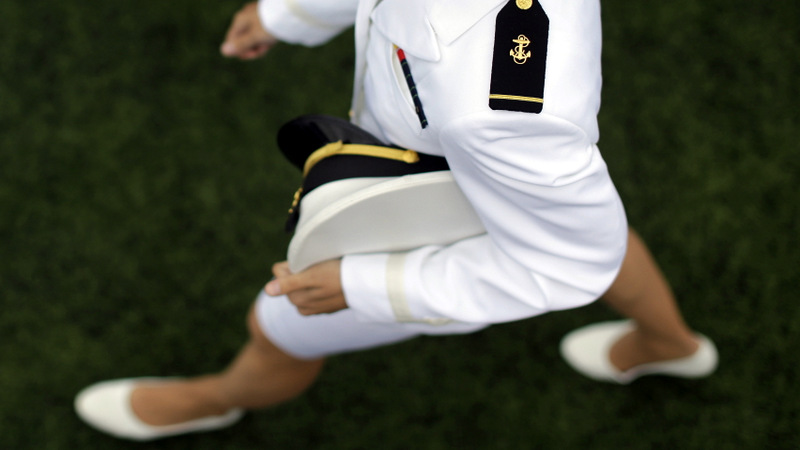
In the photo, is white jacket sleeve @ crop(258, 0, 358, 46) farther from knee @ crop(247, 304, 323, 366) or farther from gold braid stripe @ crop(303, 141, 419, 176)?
knee @ crop(247, 304, 323, 366)

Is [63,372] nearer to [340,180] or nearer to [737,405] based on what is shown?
[340,180]

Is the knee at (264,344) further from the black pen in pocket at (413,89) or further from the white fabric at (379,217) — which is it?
the black pen in pocket at (413,89)

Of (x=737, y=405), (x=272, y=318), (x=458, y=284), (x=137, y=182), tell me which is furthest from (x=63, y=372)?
(x=737, y=405)

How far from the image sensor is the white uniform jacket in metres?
0.76

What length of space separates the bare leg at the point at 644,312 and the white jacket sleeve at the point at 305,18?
758mm

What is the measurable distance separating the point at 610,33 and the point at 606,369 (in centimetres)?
115

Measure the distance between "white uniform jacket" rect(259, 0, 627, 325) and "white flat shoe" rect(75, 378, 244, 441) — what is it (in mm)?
1018

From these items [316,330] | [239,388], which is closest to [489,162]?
[316,330]

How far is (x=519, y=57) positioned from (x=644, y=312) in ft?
3.25

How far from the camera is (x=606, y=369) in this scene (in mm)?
1970

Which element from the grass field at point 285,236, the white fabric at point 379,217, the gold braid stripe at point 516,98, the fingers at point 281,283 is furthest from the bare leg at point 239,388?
the gold braid stripe at point 516,98

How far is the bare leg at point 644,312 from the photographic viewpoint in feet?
4.52

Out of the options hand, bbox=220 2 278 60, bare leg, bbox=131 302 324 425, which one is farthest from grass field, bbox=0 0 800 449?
hand, bbox=220 2 278 60

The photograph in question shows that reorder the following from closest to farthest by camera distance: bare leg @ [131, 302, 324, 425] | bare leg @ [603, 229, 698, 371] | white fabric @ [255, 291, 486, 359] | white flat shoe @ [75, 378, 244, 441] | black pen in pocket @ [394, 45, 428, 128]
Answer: black pen in pocket @ [394, 45, 428, 128]
white fabric @ [255, 291, 486, 359]
bare leg @ [603, 229, 698, 371]
bare leg @ [131, 302, 324, 425]
white flat shoe @ [75, 378, 244, 441]
